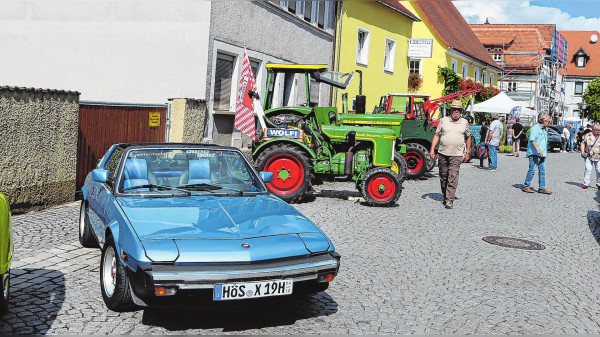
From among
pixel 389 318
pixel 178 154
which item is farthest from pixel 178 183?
pixel 389 318

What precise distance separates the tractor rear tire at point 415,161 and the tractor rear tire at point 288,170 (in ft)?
18.9

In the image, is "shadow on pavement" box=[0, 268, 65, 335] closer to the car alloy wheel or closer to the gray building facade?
the car alloy wheel

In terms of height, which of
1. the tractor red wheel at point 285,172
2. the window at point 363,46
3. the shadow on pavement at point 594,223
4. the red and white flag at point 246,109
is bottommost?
the shadow on pavement at point 594,223

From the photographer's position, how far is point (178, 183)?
5570mm

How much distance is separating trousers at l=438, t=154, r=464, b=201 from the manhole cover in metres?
2.58

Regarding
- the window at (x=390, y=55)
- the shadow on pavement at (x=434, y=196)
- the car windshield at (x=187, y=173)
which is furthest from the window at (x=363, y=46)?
the car windshield at (x=187, y=173)

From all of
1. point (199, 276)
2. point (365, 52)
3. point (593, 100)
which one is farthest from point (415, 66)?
point (593, 100)

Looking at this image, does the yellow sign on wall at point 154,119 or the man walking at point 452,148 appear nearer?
the man walking at point 452,148

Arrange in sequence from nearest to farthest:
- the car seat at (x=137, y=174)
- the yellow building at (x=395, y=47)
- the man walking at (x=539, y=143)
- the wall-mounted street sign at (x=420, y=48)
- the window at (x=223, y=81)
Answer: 1. the car seat at (x=137, y=174)
2. the man walking at (x=539, y=143)
3. the window at (x=223, y=81)
4. the yellow building at (x=395, y=47)
5. the wall-mounted street sign at (x=420, y=48)

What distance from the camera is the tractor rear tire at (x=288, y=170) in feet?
35.8

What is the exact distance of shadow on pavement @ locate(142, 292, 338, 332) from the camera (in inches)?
175

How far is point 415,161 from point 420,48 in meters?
15.7

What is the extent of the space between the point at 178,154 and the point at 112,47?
10.1 metres

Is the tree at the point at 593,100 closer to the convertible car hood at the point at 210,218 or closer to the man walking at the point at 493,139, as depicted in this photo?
the man walking at the point at 493,139
